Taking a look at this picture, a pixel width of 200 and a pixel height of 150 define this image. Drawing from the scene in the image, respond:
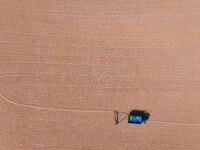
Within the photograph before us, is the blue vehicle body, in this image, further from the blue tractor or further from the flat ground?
the flat ground

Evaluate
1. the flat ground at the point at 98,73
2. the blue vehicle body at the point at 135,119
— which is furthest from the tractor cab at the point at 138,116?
the flat ground at the point at 98,73

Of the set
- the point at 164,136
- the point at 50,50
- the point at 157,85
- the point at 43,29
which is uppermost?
the point at 43,29

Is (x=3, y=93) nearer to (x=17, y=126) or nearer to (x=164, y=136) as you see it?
(x=17, y=126)

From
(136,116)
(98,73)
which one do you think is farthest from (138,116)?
(98,73)

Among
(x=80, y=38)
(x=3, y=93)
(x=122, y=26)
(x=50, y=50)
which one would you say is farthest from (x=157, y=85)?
(x=3, y=93)

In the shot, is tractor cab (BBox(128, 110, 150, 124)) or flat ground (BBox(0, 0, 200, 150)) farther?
flat ground (BBox(0, 0, 200, 150))

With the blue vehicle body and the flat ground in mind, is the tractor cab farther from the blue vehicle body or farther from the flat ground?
the flat ground

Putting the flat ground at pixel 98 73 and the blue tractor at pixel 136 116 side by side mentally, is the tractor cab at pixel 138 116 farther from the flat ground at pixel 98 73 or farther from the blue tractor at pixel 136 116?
the flat ground at pixel 98 73

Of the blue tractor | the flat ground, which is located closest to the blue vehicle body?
the blue tractor
